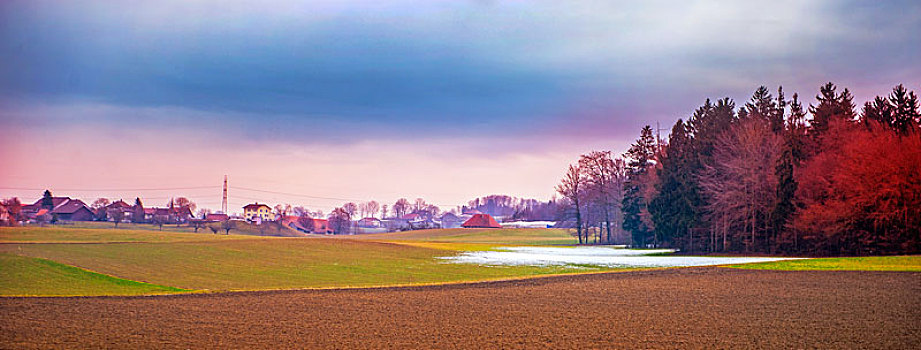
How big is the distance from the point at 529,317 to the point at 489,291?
21.3 ft

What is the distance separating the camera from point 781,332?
43.3ft

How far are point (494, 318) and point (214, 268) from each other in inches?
959

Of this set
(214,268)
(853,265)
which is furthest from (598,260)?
(214,268)

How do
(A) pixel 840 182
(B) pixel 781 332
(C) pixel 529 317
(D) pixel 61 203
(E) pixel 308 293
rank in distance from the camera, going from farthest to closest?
(D) pixel 61 203 < (A) pixel 840 182 < (E) pixel 308 293 < (C) pixel 529 317 < (B) pixel 781 332

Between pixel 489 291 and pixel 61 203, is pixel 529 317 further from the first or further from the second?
pixel 61 203

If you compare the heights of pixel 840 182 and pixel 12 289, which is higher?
pixel 840 182

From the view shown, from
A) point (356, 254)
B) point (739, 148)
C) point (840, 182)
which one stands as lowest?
point (356, 254)

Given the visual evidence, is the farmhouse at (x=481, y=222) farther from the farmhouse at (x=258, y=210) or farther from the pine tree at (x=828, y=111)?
the pine tree at (x=828, y=111)

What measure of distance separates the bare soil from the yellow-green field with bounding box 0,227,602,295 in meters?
5.75

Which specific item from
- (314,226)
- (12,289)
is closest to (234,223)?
(314,226)

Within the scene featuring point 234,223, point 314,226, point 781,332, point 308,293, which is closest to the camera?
point 781,332

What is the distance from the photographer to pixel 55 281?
26391 millimetres

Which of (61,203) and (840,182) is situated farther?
(61,203)

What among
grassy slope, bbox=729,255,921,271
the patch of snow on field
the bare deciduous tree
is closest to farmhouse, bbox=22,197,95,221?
the patch of snow on field
